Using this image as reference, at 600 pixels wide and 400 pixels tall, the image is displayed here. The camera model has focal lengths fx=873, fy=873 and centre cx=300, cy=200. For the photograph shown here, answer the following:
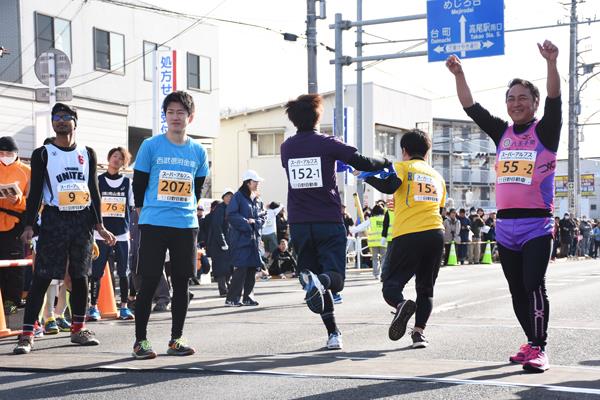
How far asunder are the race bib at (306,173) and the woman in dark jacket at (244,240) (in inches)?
204

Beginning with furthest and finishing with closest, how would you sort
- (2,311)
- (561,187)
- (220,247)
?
1. (561,187)
2. (220,247)
3. (2,311)

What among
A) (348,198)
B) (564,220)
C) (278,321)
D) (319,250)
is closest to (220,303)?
(278,321)

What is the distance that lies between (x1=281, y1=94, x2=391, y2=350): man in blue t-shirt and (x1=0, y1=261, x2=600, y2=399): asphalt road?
60cm

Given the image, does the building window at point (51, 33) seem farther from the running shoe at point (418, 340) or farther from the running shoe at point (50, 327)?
the running shoe at point (418, 340)

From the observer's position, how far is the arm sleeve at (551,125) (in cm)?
593

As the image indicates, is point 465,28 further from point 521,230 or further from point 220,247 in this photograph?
point 521,230

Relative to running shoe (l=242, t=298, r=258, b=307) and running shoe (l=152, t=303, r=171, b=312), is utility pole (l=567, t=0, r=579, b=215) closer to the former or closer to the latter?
running shoe (l=242, t=298, r=258, b=307)

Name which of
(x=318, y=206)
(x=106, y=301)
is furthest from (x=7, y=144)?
(x=318, y=206)

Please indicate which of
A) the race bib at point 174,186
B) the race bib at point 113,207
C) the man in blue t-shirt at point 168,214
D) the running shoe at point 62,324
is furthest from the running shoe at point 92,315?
the race bib at point 174,186

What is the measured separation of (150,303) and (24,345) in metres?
1.31

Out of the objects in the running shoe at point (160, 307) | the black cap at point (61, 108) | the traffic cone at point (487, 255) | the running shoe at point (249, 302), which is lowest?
the traffic cone at point (487, 255)

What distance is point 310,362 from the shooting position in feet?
20.9

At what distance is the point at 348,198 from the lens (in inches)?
1820

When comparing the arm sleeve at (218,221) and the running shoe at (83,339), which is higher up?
the arm sleeve at (218,221)
